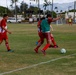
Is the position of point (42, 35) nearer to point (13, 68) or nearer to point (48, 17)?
point (48, 17)

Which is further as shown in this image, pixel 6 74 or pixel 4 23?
pixel 4 23

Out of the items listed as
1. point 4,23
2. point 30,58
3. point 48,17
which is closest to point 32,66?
point 30,58

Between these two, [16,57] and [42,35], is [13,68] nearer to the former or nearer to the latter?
[16,57]

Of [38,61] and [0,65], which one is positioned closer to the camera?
[0,65]

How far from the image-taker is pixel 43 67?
1063 centimetres

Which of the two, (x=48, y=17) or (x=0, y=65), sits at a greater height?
(x=48, y=17)

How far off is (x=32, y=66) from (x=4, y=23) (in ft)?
15.4

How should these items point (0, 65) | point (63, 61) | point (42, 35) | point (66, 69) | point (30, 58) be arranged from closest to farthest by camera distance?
point (66, 69)
point (0, 65)
point (63, 61)
point (30, 58)
point (42, 35)

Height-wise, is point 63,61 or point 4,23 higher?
point 4,23

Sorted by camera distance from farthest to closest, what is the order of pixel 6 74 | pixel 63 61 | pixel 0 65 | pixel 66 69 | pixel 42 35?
1. pixel 42 35
2. pixel 63 61
3. pixel 0 65
4. pixel 66 69
5. pixel 6 74

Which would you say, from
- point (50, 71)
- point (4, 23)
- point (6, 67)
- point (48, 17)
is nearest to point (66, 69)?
point (50, 71)

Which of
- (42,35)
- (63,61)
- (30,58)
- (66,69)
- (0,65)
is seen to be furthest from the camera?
(42,35)

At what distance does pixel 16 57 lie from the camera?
43.3ft

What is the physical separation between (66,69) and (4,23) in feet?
18.6
